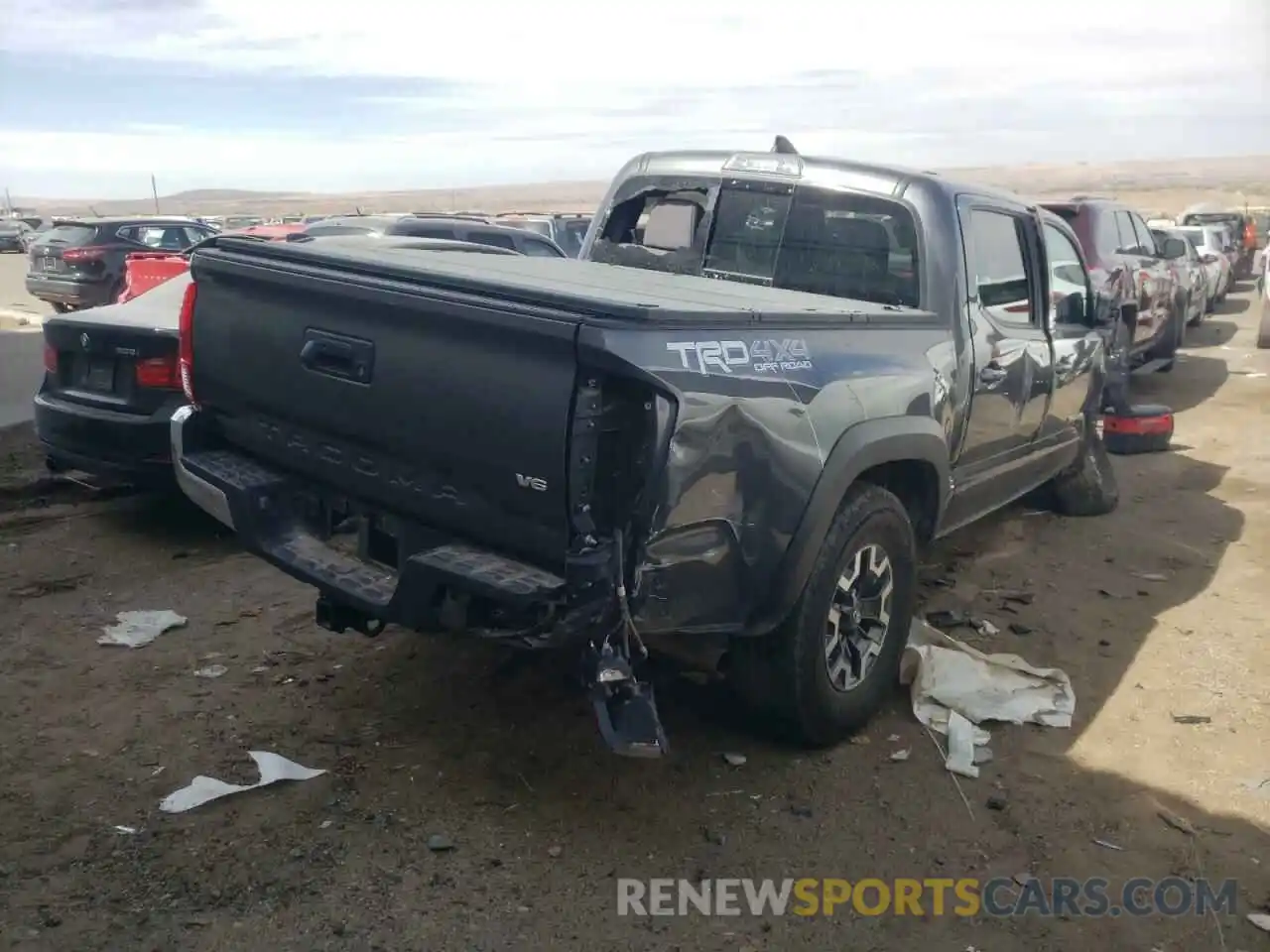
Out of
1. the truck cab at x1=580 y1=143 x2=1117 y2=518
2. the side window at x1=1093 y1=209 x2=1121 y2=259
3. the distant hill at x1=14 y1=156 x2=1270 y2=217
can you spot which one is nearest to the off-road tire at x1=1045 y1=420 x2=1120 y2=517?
the truck cab at x1=580 y1=143 x2=1117 y2=518

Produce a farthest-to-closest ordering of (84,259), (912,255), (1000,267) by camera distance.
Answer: (84,259), (1000,267), (912,255)

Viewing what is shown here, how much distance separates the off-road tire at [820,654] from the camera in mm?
3693

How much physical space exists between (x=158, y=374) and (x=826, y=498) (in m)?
3.93

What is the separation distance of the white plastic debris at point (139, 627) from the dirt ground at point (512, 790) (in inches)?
2.9

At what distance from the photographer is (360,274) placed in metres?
3.53

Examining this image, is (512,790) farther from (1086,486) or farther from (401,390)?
(1086,486)

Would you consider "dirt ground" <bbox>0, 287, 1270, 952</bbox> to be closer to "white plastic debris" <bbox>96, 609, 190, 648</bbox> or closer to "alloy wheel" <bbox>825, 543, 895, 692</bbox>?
"white plastic debris" <bbox>96, 609, 190, 648</bbox>

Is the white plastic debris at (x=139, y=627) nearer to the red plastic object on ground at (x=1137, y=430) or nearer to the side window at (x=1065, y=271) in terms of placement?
the side window at (x=1065, y=271)

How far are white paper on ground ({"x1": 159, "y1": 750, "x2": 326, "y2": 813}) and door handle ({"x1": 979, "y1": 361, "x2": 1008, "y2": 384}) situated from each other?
303 centimetres

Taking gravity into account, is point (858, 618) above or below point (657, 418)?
below

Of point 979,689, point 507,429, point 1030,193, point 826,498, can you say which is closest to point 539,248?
point 979,689

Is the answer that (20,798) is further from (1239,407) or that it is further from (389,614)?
(1239,407)

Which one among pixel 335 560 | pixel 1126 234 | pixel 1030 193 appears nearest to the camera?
pixel 335 560

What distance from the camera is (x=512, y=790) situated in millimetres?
3707
